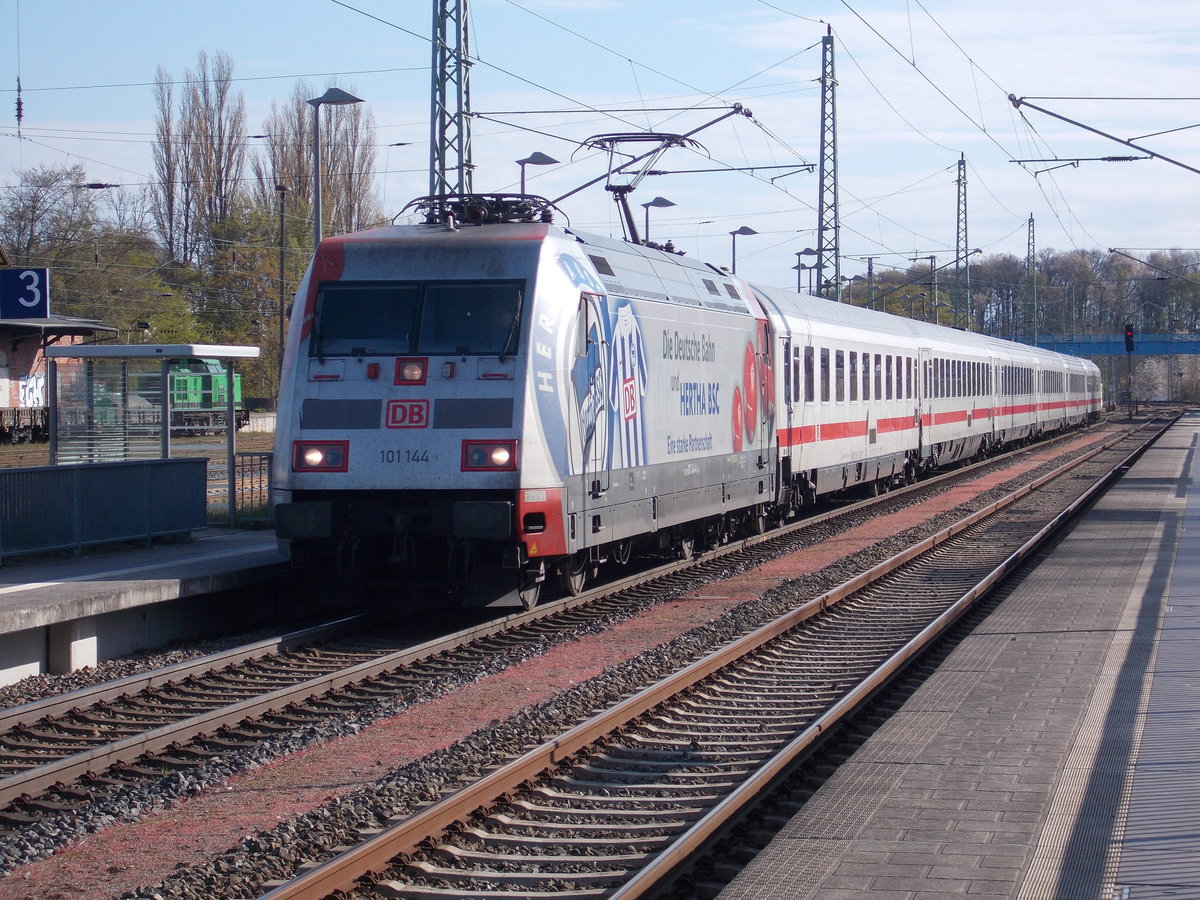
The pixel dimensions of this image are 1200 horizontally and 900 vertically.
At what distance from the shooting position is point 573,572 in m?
12.4

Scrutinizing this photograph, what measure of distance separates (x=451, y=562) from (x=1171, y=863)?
6.74 meters

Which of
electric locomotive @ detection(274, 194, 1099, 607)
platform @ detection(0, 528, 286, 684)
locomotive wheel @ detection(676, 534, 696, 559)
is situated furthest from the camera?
locomotive wheel @ detection(676, 534, 696, 559)

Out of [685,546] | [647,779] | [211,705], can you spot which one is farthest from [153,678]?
[685,546]

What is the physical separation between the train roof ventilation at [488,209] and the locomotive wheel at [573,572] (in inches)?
124

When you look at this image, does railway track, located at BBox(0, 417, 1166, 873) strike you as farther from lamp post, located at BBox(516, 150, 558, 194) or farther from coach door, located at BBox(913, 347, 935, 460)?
coach door, located at BBox(913, 347, 935, 460)

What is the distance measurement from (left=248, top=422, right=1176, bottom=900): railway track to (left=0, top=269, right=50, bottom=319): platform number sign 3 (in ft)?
24.2

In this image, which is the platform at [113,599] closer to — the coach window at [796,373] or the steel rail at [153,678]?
the steel rail at [153,678]

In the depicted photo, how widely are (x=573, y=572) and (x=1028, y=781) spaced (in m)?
6.46

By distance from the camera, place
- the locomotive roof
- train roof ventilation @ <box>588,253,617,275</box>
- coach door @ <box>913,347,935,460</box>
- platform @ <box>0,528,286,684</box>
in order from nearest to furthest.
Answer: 1. platform @ <box>0,528,286,684</box>
2. the locomotive roof
3. train roof ventilation @ <box>588,253,617,275</box>
4. coach door @ <box>913,347,935,460</box>

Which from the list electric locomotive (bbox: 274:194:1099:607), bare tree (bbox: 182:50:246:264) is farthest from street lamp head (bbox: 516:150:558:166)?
bare tree (bbox: 182:50:246:264)

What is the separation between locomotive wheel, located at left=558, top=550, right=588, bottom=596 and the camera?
484 inches

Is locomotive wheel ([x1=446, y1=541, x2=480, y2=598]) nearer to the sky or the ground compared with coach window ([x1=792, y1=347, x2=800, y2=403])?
nearer to the ground

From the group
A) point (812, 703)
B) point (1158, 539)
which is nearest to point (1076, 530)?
point (1158, 539)

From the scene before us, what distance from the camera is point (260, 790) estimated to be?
22.6 ft
